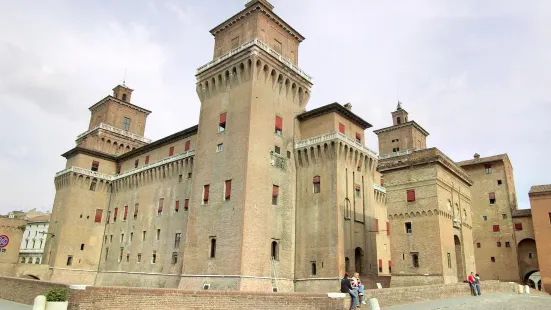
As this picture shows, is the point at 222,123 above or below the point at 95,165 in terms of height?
below

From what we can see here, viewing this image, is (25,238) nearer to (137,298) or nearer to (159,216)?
(159,216)

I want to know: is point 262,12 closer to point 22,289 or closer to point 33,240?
point 22,289

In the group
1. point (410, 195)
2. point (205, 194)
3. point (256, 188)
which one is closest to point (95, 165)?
point (205, 194)

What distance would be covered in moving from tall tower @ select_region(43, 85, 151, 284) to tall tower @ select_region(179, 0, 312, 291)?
23.1 meters

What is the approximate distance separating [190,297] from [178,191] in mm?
27109

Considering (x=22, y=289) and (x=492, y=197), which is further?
(x=492, y=197)

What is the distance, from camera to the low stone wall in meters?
21.2

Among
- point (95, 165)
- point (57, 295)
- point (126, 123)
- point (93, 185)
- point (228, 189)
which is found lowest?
point (57, 295)

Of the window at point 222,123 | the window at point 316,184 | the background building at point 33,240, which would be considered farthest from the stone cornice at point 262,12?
the background building at point 33,240

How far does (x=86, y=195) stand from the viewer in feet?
177

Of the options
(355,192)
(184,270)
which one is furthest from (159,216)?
(355,192)

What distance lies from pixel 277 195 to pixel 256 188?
283 cm

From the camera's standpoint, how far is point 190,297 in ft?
60.9

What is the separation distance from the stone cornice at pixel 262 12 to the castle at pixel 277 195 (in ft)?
0.44
